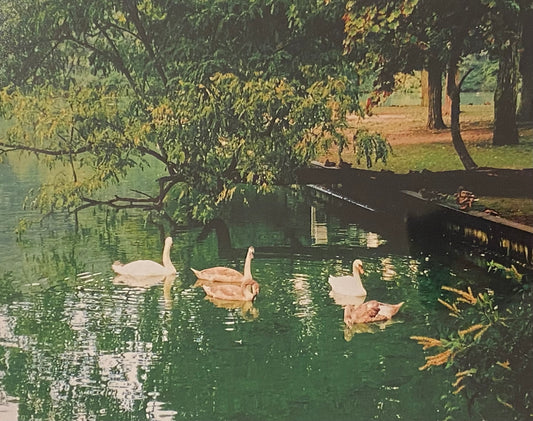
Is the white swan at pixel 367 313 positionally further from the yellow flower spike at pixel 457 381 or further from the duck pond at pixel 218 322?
the yellow flower spike at pixel 457 381

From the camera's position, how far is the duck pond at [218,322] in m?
4.31

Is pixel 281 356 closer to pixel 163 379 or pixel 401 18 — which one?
pixel 163 379

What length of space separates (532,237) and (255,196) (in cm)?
136

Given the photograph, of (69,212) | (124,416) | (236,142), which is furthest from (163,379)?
(236,142)

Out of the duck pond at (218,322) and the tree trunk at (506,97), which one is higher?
the tree trunk at (506,97)

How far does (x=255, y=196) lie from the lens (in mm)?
5309

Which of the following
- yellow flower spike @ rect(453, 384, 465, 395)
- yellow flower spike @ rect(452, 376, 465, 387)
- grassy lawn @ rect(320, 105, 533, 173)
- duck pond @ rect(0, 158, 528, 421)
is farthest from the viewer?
grassy lawn @ rect(320, 105, 533, 173)

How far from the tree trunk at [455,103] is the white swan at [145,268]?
4.68ft

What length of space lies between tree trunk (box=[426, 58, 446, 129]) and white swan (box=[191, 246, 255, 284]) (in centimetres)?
103

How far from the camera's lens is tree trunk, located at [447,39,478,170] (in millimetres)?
4988

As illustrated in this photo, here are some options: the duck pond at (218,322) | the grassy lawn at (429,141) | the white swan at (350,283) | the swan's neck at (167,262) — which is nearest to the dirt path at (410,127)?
the grassy lawn at (429,141)

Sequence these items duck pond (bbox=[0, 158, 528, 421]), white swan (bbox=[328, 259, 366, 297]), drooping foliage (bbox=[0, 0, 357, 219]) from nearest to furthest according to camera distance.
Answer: duck pond (bbox=[0, 158, 528, 421]), white swan (bbox=[328, 259, 366, 297]), drooping foliage (bbox=[0, 0, 357, 219])

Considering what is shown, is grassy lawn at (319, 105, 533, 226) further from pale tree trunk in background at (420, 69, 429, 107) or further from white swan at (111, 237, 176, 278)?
white swan at (111, 237, 176, 278)

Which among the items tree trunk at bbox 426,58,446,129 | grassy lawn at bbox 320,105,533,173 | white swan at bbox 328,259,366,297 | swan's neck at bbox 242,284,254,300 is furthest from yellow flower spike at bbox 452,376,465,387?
tree trunk at bbox 426,58,446,129
